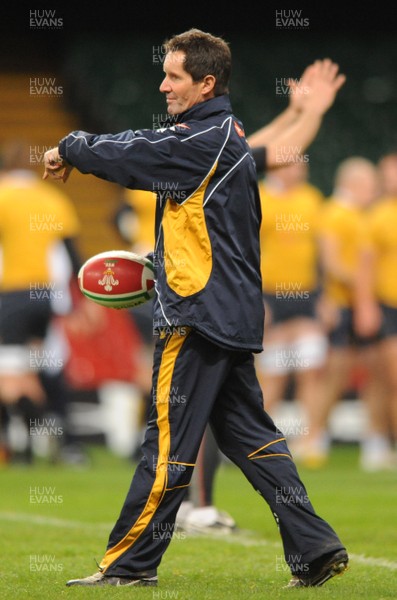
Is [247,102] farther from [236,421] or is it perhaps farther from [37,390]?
[236,421]

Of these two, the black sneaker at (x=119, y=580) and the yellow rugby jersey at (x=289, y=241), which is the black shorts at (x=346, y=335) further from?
the black sneaker at (x=119, y=580)

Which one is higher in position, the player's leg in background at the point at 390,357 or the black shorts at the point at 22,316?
the black shorts at the point at 22,316

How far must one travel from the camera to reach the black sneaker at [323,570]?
4.57m

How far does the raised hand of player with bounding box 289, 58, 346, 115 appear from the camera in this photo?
5.89 m

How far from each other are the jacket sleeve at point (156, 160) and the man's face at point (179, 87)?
0.65 feet

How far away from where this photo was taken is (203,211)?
4.53 metres

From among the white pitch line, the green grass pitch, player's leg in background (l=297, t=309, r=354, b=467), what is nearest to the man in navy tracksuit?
the green grass pitch

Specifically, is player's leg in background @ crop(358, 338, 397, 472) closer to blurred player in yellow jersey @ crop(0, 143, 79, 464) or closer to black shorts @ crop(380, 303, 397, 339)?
black shorts @ crop(380, 303, 397, 339)

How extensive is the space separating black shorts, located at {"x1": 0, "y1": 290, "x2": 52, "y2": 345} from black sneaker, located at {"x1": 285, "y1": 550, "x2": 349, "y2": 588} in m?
6.53

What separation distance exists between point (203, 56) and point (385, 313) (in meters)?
7.15

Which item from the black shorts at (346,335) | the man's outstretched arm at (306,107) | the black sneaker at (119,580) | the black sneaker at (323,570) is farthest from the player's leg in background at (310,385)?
the black sneaker at (119,580)

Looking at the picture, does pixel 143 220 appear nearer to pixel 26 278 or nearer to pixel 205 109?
pixel 26 278

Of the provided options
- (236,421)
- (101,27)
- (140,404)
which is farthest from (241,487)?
(101,27)

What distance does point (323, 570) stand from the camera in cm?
461
